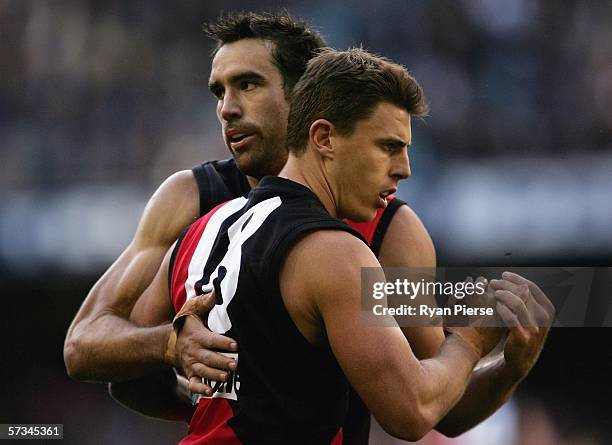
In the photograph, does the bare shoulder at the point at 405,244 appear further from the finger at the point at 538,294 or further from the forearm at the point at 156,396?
the forearm at the point at 156,396

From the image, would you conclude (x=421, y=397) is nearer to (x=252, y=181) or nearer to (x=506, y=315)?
(x=506, y=315)

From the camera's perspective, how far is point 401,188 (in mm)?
6113

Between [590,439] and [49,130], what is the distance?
4511 mm

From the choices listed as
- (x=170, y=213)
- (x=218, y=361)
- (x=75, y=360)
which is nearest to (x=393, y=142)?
(x=218, y=361)

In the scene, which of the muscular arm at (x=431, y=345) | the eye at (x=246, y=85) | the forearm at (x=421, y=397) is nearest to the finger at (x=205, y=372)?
the forearm at (x=421, y=397)

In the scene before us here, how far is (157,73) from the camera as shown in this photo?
7.20 m

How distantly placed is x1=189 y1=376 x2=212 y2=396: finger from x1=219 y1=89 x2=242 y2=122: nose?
1119 millimetres

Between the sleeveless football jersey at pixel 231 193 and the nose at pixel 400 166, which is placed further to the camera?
the sleeveless football jersey at pixel 231 193

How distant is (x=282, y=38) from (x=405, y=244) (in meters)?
0.88

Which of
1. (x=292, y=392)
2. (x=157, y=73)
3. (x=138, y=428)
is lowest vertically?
(x=138, y=428)

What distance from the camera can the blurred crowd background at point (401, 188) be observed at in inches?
237

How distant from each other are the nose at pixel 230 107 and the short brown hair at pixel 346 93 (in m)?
0.71

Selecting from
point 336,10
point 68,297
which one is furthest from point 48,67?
point 336,10

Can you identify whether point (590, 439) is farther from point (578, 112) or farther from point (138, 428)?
point (138, 428)
